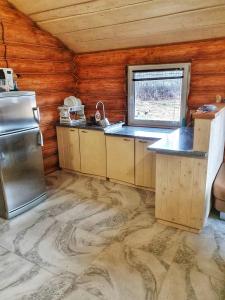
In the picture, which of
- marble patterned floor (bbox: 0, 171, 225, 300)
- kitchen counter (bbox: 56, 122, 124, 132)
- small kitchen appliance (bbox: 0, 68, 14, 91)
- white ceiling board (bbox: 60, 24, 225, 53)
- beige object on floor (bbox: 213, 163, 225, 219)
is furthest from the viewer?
kitchen counter (bbox: 56, 122, 124, 132)

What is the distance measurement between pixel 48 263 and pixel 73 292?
0.41 metres

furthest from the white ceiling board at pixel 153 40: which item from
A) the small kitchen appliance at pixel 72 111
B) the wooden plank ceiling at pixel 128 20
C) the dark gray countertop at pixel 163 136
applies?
the dark gray countertop at pixel 163 136

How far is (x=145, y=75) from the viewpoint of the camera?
3625 millimetres

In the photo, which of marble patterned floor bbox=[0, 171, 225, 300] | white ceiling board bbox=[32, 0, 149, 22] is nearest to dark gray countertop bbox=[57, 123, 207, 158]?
marble patterned floor bbox=[0, 171, 225, 300]

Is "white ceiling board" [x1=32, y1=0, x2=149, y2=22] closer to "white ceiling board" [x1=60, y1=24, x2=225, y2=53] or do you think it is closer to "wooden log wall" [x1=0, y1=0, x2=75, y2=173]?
"wooden log wall" [x1=0, y1=0, x2=75, y2=173]

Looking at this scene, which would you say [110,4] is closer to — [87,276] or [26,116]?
[26,116]

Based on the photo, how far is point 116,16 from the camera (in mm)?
2859

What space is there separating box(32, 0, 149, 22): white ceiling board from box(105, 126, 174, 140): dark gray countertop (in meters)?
Result: 1.55

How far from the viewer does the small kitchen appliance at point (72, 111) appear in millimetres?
3898

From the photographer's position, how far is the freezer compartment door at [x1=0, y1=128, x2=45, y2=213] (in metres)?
2.67

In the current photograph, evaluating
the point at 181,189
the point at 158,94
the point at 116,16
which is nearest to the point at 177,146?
the point at 181,189

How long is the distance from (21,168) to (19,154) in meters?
0.18

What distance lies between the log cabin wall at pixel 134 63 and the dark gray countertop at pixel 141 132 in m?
0.45

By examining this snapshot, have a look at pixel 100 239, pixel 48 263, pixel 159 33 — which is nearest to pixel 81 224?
pixel 100 239
